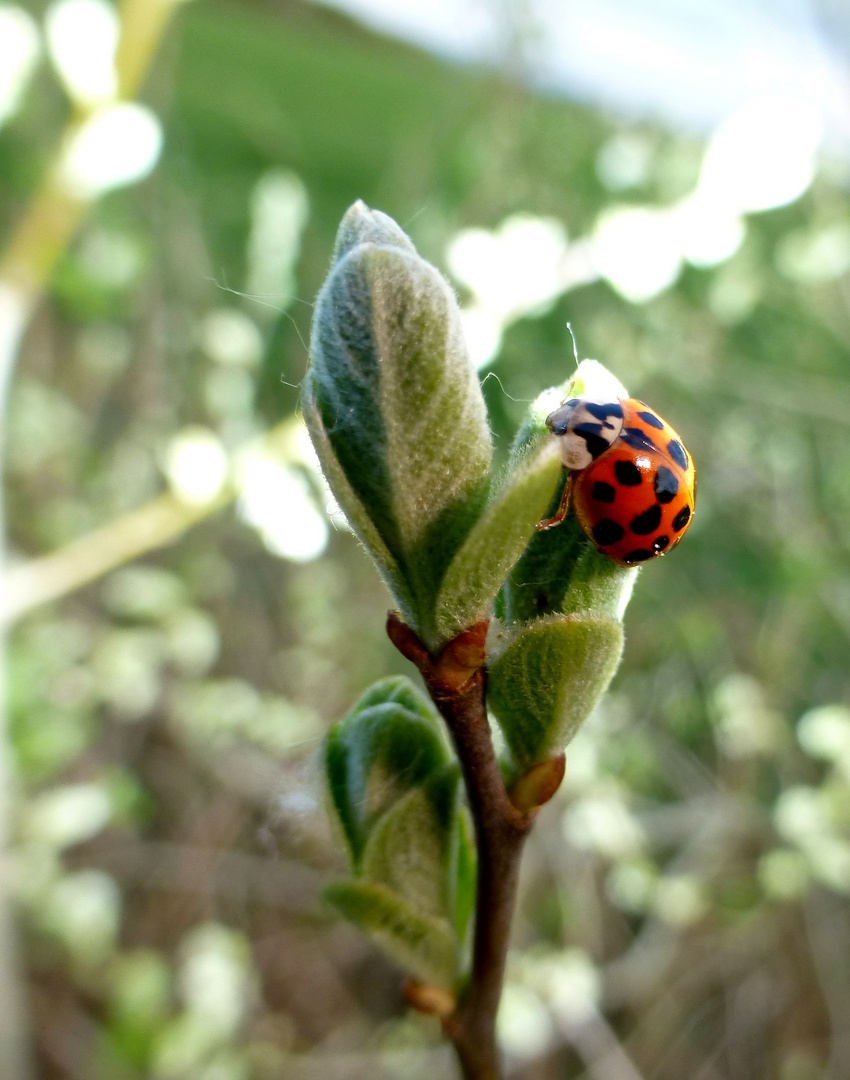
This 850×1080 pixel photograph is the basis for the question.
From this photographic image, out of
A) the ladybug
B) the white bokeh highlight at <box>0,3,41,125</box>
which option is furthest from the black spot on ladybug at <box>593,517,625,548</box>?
the white bokeh highlight at <box>0,3,41,125</box>

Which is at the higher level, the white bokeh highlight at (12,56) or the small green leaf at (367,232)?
the white bokeh highlight at (12,56)

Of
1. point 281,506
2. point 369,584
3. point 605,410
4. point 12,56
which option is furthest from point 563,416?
point 369,584

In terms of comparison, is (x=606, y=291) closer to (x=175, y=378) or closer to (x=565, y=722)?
(x=175, y=378)

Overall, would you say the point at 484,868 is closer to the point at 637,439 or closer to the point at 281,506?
the point at 637,439

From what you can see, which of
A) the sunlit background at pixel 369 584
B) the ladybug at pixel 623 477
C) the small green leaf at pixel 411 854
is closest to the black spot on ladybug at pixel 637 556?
the ladybug at pixel 623 477

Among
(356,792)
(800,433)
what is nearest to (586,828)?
(800,433)

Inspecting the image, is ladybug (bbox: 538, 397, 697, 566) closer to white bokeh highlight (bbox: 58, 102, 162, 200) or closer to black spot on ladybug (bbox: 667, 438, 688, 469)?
black spot on ladybug (bbox: 667, 438, 688, 469)

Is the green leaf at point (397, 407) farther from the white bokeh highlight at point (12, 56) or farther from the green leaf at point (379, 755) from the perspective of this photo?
the white bokeh highlight at point (12, 56)
